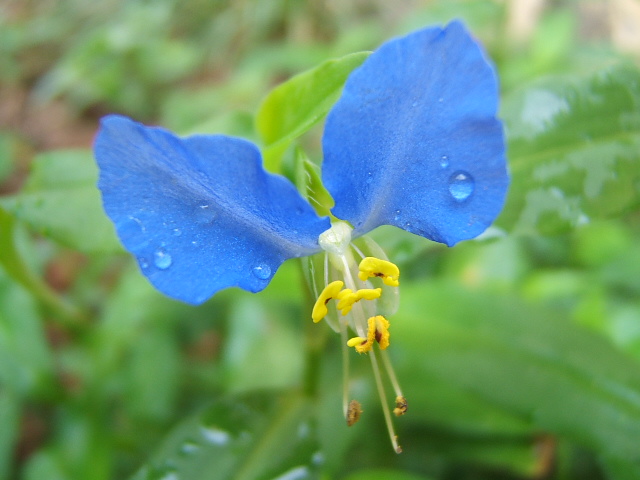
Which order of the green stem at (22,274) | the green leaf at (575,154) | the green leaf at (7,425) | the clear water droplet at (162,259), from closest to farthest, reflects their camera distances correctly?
1. the clear water droplet at (162,259)
2. the green leaf at (575,154)
3. the green stem at (22,274)
4. the green leaf at (7,425)

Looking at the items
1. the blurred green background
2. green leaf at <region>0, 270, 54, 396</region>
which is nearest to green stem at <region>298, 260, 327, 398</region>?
the blurred green background

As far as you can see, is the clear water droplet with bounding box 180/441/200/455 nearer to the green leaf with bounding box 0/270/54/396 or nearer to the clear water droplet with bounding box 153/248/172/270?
the clear water droplet with bounding box 153/248/172/270

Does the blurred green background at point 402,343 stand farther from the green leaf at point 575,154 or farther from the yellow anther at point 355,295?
Answer: the yellow anther at point 355,295

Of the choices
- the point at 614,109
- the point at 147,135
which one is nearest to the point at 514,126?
the point at 614,109

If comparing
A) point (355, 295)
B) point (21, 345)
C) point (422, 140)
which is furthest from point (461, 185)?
point (21, 345)

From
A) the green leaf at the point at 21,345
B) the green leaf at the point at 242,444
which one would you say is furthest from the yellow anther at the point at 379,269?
the green leaf at the point at 21,345

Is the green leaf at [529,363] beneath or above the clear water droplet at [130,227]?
beneath

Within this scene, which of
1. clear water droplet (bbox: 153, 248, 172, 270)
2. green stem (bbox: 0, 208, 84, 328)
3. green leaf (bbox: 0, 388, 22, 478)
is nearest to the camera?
clear water droplet (bbox: 153, 248, 172, 270)

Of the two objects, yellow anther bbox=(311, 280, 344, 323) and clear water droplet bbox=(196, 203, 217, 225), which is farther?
yellow anther bbox=(311, 280, 344, 323)
